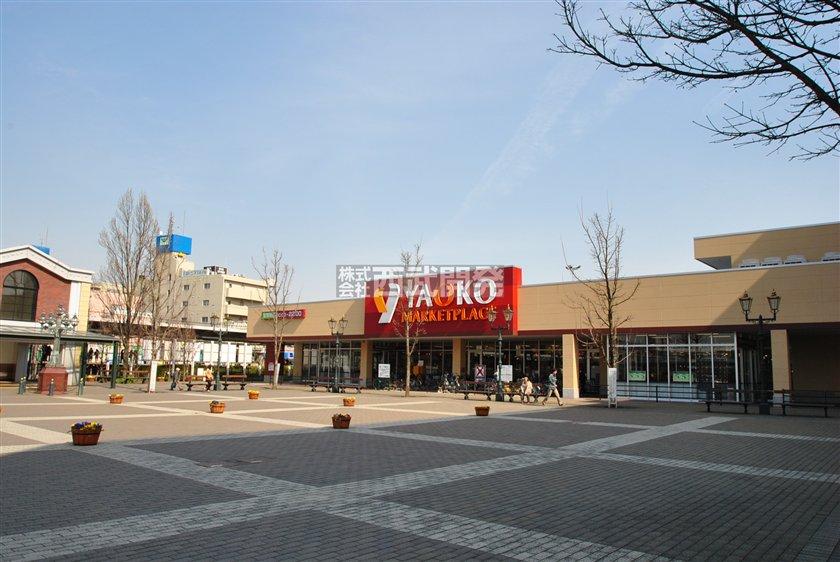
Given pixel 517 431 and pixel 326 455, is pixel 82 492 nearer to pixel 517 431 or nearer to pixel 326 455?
pixel 326 455

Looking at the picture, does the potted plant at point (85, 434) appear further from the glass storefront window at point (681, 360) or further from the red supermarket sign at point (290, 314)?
the red supermarket sign at point (290, 314)

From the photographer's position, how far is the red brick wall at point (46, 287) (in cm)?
3912

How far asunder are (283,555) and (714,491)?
21.0 feet

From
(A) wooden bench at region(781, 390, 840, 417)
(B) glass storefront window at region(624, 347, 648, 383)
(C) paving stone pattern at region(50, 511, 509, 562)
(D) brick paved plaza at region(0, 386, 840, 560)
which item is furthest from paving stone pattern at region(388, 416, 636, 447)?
(B) glass storefront window at region(624, 347, 648, 383)

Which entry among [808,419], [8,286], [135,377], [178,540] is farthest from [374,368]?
[178,540]

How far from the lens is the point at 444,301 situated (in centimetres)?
3656

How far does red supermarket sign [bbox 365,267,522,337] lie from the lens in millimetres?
34000

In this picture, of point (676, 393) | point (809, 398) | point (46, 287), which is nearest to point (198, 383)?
point (46, 287)

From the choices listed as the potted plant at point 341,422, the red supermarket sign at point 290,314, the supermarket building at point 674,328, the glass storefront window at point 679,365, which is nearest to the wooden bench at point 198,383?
the red supermarket sign at point 290,314

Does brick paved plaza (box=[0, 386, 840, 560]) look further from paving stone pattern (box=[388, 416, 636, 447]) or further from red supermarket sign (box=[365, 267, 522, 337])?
red supermarket sign (box=[365, 267, 522, 337])

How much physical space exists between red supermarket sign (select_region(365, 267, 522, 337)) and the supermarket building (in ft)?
0.28

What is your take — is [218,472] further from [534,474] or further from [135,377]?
[135,377]

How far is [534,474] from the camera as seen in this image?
386 inches

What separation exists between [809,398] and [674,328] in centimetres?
597
